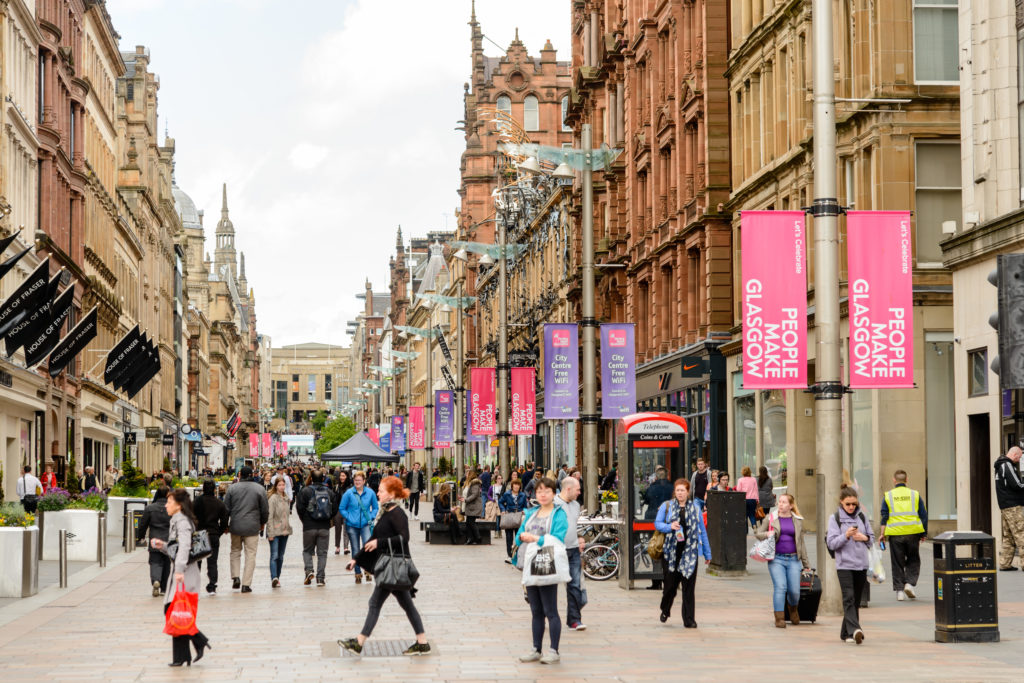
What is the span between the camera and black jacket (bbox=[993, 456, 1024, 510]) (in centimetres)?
2209

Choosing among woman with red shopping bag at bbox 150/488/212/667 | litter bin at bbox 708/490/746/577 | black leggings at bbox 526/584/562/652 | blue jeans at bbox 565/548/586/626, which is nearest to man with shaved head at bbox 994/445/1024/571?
litter bin at bbox 708/490/746/577

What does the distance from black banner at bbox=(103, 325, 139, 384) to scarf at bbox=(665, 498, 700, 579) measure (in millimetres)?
32466

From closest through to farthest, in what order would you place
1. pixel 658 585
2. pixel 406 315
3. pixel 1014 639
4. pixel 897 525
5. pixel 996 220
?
pixel 1014 639 < pixel 897 525 < pixel 658 585 < pixel 996 220 < pixel 406 315

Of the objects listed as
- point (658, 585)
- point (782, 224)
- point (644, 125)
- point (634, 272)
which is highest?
point (644, 125)

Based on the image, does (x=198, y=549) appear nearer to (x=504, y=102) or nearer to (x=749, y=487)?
(x=749, y=487)

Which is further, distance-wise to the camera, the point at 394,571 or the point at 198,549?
the point at 198,549

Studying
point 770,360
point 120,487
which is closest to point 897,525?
point 770,360

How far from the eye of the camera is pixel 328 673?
1341 centimetres

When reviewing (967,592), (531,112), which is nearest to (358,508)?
(967,592)

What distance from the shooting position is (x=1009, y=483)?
22188 millimetres

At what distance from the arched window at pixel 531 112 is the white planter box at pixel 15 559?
77.3 m

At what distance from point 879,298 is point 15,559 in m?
11.6

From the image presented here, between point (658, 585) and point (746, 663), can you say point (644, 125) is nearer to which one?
point (658, 585)

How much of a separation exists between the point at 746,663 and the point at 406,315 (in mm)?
138602
